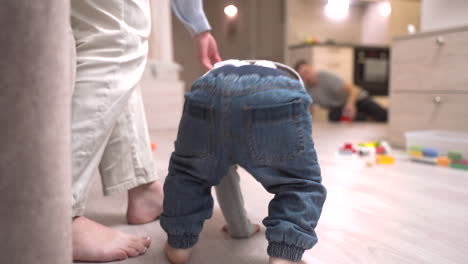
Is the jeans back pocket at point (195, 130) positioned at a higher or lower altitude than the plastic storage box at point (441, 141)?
higher

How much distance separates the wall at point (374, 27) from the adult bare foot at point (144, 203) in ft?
9.79

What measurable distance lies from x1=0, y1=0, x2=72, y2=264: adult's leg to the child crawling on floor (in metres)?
0.21

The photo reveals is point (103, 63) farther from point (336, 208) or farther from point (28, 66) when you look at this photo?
point (336, 208)

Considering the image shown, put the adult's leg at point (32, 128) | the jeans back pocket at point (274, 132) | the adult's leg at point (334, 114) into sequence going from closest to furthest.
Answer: the adult's leg at point (32, 128) < the jeans back pocket at point (274, 132) < the adult's leg at point (334, 114)

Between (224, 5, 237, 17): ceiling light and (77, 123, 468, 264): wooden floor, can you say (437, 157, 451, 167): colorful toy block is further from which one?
(224, 5, 237, 17): ceiling light

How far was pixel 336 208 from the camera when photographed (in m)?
0.95

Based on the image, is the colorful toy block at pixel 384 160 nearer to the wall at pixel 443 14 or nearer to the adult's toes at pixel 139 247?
the wall at pixel 443 14

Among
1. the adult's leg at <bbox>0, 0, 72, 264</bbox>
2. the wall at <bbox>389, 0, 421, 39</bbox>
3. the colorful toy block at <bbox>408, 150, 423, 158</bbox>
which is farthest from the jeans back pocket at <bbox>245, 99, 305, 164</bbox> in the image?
the wall at <bbox>389, 0, 421, 39</bbox>

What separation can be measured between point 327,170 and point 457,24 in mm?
941

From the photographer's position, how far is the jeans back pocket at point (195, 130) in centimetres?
58

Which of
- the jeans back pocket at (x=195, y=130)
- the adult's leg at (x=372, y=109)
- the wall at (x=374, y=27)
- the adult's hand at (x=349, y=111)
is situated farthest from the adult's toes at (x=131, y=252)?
the wall at (x=374, y=27)

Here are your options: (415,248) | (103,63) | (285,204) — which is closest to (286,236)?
(285,204)

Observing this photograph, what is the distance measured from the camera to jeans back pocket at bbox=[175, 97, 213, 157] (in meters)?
0.58

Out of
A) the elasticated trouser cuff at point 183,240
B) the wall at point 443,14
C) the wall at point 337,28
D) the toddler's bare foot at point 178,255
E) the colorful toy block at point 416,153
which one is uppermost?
the wall at point 337,28
